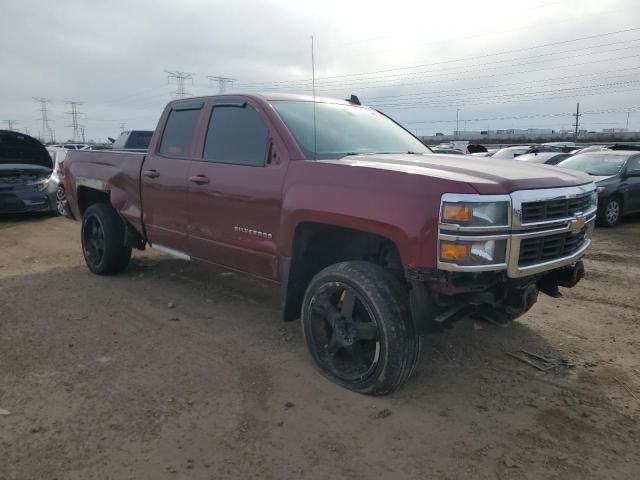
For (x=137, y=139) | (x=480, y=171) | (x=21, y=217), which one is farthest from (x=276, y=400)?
(x=137, y=139)

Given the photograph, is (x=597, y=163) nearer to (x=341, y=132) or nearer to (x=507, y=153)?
(x=507, y=153)

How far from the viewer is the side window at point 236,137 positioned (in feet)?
13.8

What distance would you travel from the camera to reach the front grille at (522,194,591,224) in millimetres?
3141

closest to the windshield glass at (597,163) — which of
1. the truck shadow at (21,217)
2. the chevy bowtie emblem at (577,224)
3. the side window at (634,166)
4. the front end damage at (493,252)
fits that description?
the side window at (634,166)

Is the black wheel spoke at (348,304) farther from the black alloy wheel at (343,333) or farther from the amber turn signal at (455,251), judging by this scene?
the amber turn signal at (455,251)

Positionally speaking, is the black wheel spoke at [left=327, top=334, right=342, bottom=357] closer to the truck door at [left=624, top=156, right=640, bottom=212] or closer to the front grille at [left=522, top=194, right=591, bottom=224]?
the front grille at [left=522, top=194, right=591, bottom=224]

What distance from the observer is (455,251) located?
9.77ft

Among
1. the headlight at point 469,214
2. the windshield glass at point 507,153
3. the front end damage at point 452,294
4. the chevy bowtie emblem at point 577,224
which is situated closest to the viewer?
the headlight at point 469,214

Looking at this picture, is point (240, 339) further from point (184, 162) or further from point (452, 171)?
point (452, 171)

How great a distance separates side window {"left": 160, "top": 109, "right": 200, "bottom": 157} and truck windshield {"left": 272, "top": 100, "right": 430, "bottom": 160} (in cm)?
106

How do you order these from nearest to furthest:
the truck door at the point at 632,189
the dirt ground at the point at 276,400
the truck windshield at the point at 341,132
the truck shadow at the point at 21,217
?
the dirt ground at the point at 276,400
the truck windshield at the point at 341,132
the truck shadow at the point at 21,217
the truck door at the point at 632,189

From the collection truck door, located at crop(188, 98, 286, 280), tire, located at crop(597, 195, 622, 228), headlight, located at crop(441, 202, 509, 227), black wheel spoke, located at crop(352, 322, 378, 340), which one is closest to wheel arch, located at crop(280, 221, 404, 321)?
truck door, located at crop(188, 98, 286, 280)

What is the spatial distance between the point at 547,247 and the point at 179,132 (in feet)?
11.3

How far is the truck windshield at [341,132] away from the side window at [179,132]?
1.06 metres
